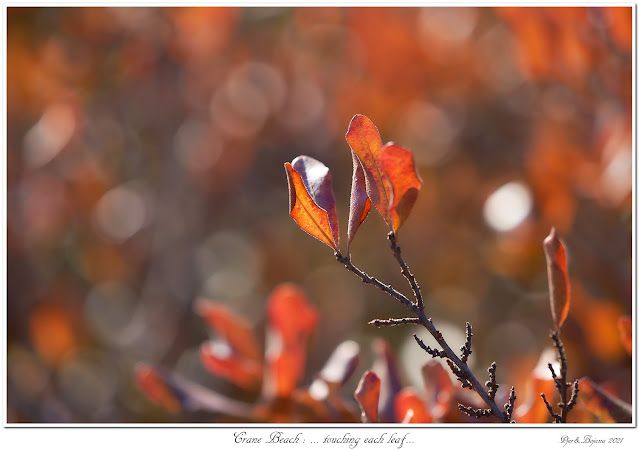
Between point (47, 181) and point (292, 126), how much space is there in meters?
0.93

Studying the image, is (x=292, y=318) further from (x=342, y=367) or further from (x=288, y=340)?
(x=342, y=367)

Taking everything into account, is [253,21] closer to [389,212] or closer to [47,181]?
[47,181]

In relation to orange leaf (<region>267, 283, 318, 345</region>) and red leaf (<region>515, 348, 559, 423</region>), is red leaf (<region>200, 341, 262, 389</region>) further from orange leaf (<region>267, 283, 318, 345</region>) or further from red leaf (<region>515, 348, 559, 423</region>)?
red leaf (<region>515, 348, 559, 423</region>)

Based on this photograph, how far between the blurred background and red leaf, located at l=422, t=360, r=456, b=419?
870 millimetres

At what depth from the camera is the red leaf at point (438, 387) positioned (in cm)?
90

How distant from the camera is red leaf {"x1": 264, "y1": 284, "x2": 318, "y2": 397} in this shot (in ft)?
3.66

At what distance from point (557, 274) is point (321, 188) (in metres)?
0.29

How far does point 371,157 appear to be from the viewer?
70cm

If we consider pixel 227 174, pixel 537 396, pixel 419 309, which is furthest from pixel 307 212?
pixel 227 174

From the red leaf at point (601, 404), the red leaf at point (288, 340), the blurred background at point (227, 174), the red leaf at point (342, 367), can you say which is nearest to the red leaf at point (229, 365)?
the red leaf at point (288, 340)

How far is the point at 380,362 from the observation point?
1.04 metres

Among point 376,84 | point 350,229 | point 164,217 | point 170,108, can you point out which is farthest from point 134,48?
point 350,229

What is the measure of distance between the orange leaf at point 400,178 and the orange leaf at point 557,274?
0.17 metres

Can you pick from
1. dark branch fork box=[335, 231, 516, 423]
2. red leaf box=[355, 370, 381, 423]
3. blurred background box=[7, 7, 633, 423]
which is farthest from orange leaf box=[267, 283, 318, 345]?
blurred background box=[7, 7, 633, 423]
